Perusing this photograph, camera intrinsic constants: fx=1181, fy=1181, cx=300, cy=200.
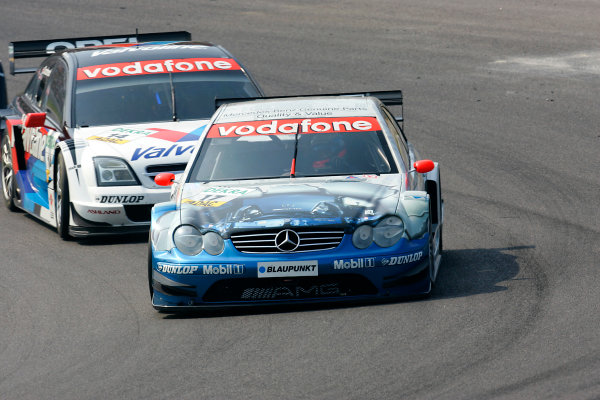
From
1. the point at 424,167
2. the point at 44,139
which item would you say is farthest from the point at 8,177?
the point at 424,167

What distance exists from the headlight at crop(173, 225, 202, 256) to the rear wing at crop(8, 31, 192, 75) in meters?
5.68

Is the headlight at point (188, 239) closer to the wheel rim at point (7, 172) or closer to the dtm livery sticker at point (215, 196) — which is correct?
the dtm livery sticker at point (215, 196)

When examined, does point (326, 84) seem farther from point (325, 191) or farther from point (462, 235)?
point (325, 191)

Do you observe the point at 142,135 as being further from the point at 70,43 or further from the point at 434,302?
the point at 434,302

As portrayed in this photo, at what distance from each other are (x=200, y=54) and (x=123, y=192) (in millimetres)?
2290

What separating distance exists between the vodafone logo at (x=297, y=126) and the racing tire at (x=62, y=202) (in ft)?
6.74

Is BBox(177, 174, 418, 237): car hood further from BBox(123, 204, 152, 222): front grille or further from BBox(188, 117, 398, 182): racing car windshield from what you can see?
BBox(123, 204, 152, 222): front grille

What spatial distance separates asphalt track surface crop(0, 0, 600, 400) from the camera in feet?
20.0

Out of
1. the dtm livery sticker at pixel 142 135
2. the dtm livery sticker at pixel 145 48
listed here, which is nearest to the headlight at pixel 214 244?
the dtm livery sticker at pixel 142 135

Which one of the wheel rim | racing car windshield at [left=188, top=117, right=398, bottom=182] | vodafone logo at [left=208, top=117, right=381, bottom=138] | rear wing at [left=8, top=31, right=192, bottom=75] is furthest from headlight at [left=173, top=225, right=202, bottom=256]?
rear wing at [left=8, top=31, right=192, bottom=75]

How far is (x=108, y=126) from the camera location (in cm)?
1097

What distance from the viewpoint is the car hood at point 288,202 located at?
7535mm

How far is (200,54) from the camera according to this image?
39.5ft

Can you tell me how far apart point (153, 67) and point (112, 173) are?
169cm
